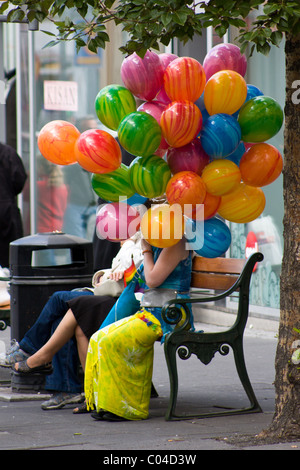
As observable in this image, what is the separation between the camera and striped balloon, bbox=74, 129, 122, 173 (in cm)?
508

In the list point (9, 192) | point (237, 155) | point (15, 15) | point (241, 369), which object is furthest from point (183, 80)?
point (9, 192)

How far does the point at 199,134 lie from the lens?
5.16 meters

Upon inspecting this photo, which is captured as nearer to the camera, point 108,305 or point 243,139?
point 243,139

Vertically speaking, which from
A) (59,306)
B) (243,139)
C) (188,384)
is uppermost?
(243,139)

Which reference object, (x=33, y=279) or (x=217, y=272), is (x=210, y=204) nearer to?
(x=217, y=272)

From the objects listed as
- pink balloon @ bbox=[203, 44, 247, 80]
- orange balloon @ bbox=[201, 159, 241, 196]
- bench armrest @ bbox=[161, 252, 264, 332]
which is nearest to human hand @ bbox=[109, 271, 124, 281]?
bench armrest @ bbox=[161, 252, 264, 332]

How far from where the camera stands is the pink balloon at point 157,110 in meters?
5.16

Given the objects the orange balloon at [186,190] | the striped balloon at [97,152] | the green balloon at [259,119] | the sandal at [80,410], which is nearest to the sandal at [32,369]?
the sandal at [80,410]

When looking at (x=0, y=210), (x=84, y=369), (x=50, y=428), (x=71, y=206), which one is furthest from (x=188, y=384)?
(x=71, y=206)

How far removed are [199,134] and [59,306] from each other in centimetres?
158

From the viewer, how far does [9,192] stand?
10125 mm

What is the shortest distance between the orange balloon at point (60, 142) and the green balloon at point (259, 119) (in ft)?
3.35

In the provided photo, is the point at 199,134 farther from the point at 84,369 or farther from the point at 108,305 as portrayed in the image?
the point at 84,369

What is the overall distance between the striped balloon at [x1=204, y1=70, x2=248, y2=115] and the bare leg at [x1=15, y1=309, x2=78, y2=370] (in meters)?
1.66
